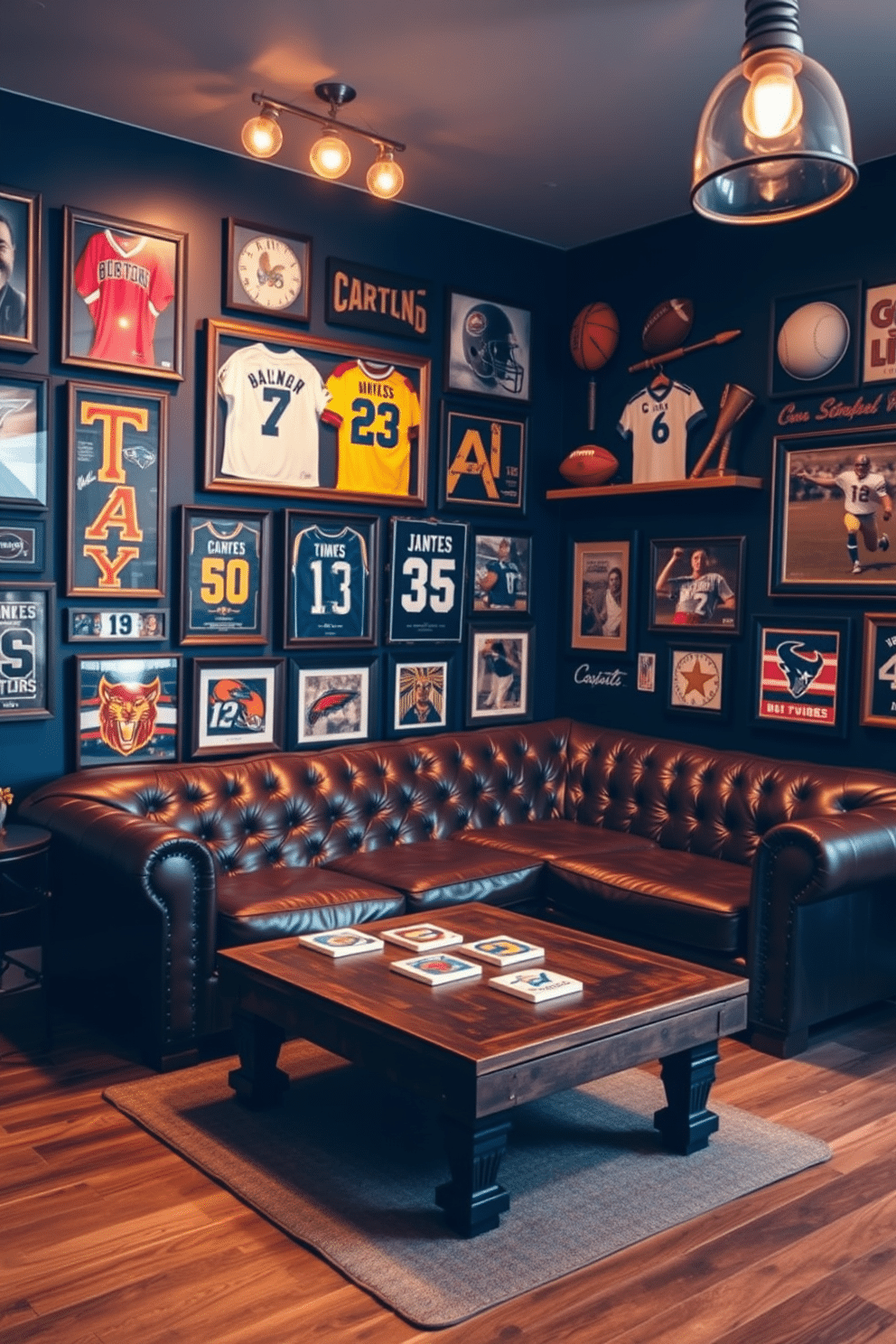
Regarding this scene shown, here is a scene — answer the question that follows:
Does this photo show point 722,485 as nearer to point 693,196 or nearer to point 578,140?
point 578,140

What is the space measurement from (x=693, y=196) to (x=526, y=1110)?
2.52 meters

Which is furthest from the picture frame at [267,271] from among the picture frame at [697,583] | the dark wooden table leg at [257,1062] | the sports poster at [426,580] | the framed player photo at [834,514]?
the dark wooden table leg at [257,1062]

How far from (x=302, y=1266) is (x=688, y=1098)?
114 centimetres

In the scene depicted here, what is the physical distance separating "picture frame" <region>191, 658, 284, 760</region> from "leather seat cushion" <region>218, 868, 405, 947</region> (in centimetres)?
65

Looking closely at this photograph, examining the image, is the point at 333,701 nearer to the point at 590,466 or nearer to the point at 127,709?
the point at 127,709

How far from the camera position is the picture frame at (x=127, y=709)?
4.53 m

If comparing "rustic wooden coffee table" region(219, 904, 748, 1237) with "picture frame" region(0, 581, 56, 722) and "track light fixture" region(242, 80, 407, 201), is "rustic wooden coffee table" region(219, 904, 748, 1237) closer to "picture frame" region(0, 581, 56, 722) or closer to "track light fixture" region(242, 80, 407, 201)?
"picture frame" region(0, 581, 56, 722)

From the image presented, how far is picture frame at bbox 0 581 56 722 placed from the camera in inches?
170

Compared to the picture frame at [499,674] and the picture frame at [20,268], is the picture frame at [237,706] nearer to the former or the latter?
the picture frame at [499,674]

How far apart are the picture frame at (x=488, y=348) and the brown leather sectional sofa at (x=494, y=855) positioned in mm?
1632

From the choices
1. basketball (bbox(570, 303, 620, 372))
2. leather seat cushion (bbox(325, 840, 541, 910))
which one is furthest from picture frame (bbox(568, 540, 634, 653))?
leather seat cushion (bbox(325, 840, 541, 910))

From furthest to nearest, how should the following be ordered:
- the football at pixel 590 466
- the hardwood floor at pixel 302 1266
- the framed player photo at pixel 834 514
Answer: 1. the football at pixel 590 466
2. the framed player photo at pixel 834 514
3. the hardwood floor at pixel 302 1266

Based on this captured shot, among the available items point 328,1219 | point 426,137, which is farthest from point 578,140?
point 328,1219

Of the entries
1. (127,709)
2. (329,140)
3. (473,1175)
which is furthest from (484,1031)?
(329,140)
